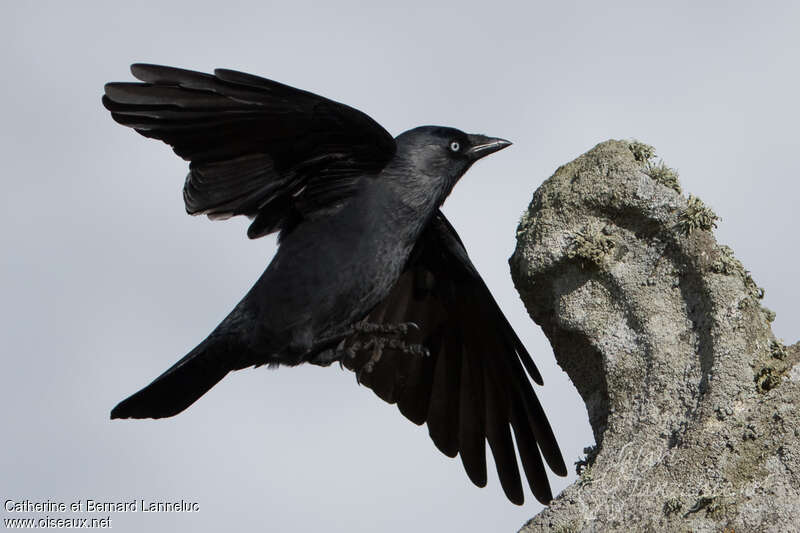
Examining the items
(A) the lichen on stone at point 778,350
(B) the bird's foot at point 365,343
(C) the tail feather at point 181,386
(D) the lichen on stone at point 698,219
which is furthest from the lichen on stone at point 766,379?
(C) the tail feather at point 181,386

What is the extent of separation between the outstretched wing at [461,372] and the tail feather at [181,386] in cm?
121

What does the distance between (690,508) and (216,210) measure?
133 inches

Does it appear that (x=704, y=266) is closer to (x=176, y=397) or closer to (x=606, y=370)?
(x=606, y=370)

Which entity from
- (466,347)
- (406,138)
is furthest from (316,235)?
(466,347)

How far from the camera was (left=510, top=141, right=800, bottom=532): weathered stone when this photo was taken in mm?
5793

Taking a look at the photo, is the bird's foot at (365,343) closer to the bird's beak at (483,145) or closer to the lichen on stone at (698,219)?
the bird's beak at (483,145)

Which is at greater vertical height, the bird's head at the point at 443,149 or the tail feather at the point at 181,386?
the bird's head at the point at 443,149

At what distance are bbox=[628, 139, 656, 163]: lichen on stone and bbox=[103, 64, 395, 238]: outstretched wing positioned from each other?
1.53 meters

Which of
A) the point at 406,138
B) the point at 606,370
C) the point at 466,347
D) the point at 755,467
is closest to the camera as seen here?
the point at 755,467

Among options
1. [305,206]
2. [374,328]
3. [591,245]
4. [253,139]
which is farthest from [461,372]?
[253,139]

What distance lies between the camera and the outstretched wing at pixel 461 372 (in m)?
8.37

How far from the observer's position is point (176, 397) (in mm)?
7391

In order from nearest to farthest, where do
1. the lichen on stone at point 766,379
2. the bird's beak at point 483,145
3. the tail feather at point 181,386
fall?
the lichen on stone at point 766,379, the tail feather at point 181,386, the bird's beak at point 483,145

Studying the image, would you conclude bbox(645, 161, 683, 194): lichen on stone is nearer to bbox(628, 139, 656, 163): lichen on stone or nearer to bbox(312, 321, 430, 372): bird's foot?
bbox(628, 139, 656, 163): lichen on stone
